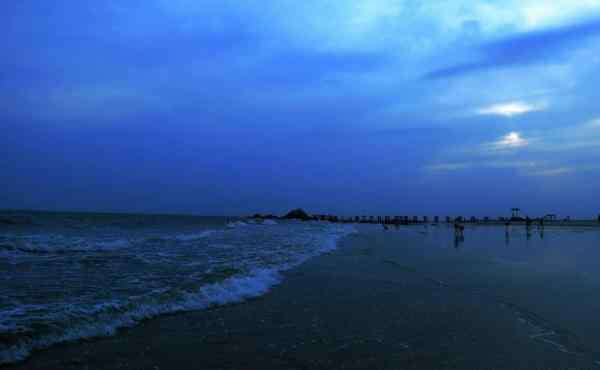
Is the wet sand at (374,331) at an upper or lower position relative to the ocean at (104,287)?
lower

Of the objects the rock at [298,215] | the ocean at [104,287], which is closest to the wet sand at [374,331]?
the ocean at [104,287]

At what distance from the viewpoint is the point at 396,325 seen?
7.39 metres

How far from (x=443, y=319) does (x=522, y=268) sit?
8938 mm

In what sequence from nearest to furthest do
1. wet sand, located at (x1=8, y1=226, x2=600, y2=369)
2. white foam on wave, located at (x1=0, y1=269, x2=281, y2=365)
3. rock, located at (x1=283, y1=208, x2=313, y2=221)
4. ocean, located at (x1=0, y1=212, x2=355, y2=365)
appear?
wet sand, located at (x1=8, y1=226, x2=600, y2=369) → white foam on wave, located at (x1=0, y1=269, x2=281, y2=365) → ocean, located at (x1=0, y1=212, x2=355, y2=365) → rock, located at (x1=283, y1=208, x2=313, y2=221)

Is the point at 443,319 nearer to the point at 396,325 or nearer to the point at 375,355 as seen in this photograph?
the point at 396,325

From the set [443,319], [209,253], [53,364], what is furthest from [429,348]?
[209,253]

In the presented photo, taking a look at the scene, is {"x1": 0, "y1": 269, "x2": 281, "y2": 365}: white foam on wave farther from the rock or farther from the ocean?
the rock

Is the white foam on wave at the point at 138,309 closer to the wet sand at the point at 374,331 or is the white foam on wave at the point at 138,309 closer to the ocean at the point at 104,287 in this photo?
the ocean at the point at 104,287

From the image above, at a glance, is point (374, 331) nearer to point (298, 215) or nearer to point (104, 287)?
point (104, 287)

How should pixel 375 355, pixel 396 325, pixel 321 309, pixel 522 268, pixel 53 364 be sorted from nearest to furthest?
pixel 53 364
pixel 375 355
pixel 396 325
pixel 321 309
pixel 522 268

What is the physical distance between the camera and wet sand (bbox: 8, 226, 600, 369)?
217 inches

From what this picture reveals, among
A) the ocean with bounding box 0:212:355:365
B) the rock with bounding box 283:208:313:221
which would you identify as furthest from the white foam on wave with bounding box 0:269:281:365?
the rock with bounding box 283:208:313:221

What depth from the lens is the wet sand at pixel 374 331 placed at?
217 inches

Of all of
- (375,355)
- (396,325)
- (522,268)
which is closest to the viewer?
(375,355)
